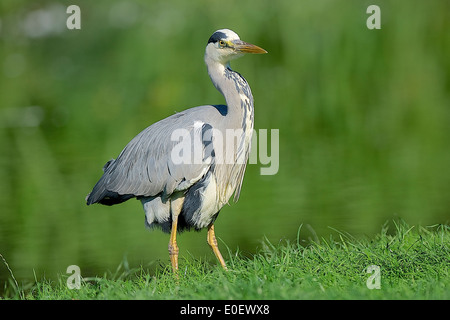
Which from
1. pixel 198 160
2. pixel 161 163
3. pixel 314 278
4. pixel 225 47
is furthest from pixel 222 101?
pixel 314 278

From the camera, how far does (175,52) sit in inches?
668

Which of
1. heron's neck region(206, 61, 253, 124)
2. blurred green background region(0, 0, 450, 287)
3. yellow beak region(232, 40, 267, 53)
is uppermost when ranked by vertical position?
yellow beak region(232, 40, 267, 53)

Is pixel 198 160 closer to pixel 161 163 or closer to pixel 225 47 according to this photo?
pixel 161 163

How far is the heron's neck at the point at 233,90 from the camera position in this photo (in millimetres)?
6398

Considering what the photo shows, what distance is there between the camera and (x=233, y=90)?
6.43m

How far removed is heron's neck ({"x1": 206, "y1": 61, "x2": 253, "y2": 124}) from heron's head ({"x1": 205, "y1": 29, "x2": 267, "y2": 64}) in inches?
2.8

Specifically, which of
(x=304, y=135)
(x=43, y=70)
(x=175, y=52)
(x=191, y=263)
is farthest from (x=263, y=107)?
(x=191, y=263)

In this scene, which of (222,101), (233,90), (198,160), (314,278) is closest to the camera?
(314,278)

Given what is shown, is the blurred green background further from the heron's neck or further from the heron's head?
the heron's head

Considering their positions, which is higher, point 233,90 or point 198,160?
point 233,90

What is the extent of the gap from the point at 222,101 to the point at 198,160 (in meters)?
8.23

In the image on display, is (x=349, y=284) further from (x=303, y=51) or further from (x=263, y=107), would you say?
(x=303, y=51)

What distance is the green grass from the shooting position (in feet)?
16.1

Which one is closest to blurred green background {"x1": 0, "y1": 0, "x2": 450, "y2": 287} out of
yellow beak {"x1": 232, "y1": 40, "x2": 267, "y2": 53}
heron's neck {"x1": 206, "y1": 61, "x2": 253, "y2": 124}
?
heron's neck {"x1": 206, "y1": 61, "x2": 253, "y2": 124}
